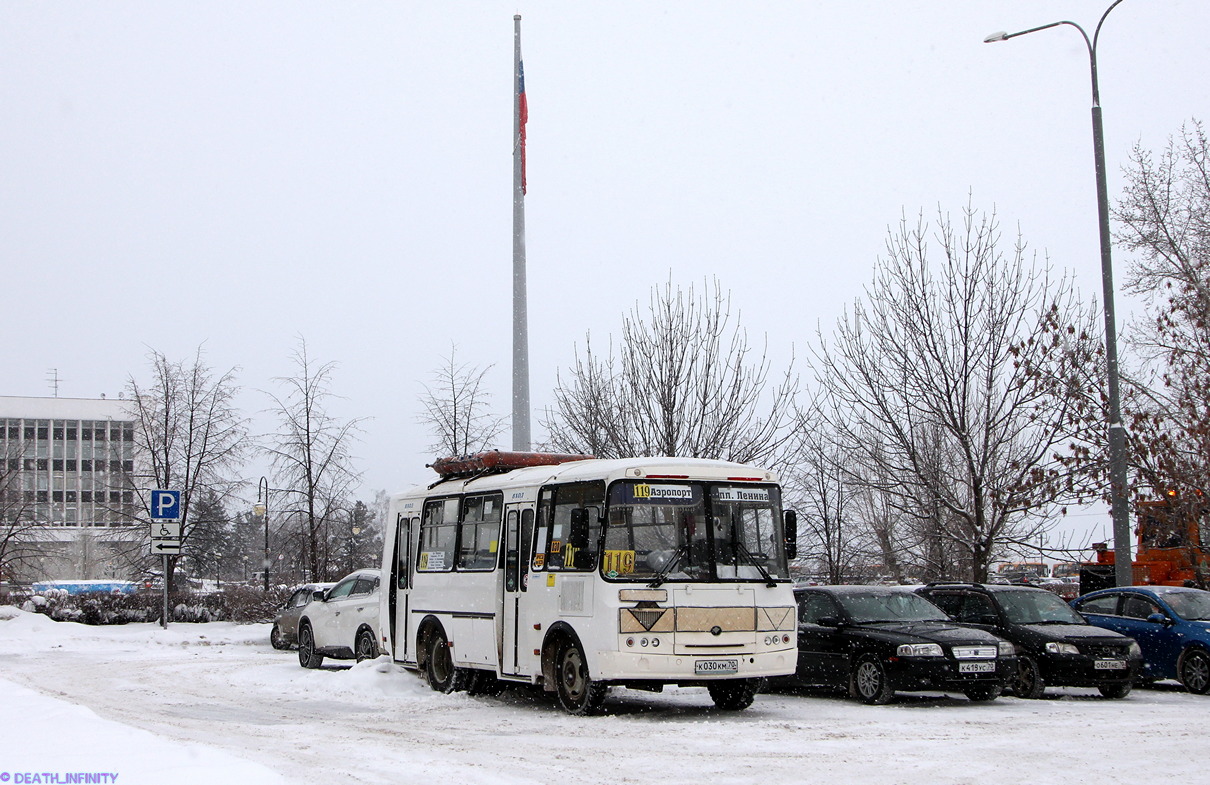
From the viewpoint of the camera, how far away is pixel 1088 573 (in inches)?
1025

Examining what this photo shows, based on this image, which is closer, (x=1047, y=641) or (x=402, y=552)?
(x=1047, y=641)

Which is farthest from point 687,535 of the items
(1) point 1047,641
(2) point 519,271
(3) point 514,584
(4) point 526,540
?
(2) point 519,271

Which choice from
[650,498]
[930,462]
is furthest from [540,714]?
[930,462]

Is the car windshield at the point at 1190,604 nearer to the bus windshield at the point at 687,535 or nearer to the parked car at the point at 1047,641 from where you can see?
the parked car at the point at 1047,641

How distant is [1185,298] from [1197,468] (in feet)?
10.8

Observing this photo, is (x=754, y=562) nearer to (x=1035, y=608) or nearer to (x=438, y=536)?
Result: (x=438, y=536)

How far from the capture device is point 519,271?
20.5 meters

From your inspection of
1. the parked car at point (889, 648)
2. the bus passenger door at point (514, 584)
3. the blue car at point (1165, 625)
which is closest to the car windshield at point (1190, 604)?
the blue car at point (1165, 625)

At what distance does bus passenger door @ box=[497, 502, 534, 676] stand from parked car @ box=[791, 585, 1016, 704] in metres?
3.98

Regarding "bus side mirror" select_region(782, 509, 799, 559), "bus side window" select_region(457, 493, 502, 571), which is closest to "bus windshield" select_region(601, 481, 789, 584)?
"bus side mirror" select_region(782, 509, 799, 559)

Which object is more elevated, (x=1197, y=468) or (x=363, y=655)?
(x=1197, y=468)

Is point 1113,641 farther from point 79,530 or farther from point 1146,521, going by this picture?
point 79,530

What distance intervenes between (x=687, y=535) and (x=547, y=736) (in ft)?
9.36

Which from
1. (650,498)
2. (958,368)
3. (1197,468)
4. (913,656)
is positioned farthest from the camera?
(958,368)
